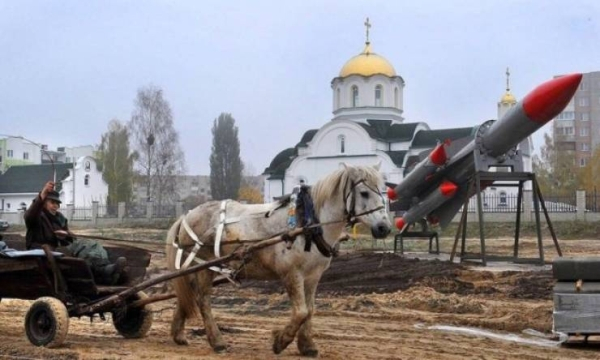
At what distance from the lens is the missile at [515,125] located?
56.9ft

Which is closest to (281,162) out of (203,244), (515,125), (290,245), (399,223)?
(399,223)

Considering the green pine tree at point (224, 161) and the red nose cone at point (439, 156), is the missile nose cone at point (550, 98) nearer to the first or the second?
the red nose cone at point (439, 156)

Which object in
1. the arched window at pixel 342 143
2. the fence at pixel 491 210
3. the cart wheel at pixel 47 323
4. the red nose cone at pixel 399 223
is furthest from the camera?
the arched window at pixel 342 143

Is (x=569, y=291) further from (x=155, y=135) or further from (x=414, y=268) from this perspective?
(x=155, y=135)

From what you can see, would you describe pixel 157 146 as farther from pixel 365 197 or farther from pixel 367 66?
pixel 365 197

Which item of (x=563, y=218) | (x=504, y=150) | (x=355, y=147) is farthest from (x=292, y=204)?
(x=355, y=147)

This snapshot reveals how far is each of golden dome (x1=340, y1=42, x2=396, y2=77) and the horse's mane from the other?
55.7 metres

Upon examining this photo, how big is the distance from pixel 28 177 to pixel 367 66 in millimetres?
39208

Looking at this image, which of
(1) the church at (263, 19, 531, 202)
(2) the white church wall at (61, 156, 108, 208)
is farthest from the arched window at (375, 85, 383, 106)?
(2) the white church wall at (61, 156, 108, 208)

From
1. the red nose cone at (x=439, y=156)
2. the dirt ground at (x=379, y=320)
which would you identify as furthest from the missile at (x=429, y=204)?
the dirt ground at (x=379, y=320)

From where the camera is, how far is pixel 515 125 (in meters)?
18.5

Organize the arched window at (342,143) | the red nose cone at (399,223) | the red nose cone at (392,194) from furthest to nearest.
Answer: the arched window at (342,143) < the red nose cone at (399,223) < the red nose cone at (392,194)

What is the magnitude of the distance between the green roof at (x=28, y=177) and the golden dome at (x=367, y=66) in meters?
31.9

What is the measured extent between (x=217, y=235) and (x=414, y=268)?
10.3 meters
